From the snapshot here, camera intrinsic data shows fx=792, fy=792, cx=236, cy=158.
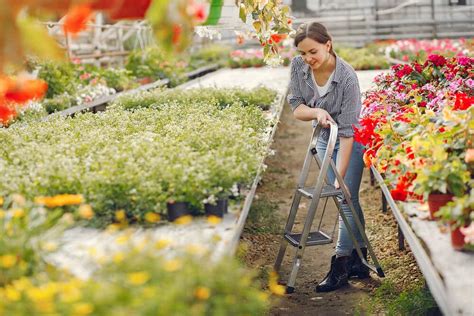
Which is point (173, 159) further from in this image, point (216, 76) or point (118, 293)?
point (216, 76)

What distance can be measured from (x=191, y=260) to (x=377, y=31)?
2345 cm

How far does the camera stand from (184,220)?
9.41 feet

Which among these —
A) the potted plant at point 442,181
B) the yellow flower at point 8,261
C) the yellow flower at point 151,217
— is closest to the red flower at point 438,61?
the potted plant at point 442,181

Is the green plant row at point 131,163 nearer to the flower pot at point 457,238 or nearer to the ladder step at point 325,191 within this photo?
the ladder step at point 325,191

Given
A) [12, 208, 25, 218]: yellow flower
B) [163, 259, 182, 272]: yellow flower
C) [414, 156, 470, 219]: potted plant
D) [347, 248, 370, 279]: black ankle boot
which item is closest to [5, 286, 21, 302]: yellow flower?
[163, 259, 182, 272]: yellow flower

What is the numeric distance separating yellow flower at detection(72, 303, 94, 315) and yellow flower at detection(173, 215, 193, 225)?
2.61 ft

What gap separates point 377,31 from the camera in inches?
984

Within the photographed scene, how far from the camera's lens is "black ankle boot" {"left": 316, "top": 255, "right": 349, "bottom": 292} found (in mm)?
4703

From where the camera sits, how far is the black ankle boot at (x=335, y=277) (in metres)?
4.70

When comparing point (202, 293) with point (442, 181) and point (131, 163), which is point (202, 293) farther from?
point (442, 181)

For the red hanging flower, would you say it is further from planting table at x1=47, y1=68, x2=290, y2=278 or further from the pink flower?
the pink flower

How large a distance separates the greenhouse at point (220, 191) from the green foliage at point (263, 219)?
0.02m

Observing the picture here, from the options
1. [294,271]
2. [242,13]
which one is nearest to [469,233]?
[294,271]

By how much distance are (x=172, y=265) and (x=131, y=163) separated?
1.03m
